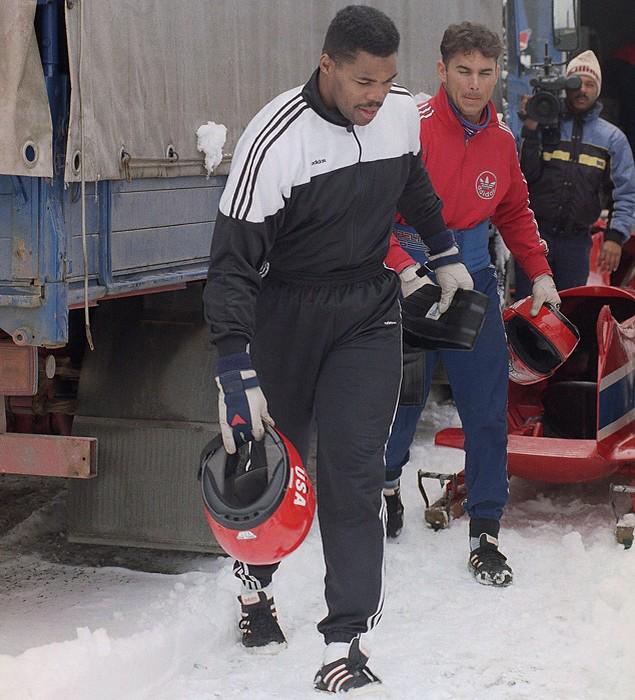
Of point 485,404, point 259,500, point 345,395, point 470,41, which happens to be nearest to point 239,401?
point 259,500

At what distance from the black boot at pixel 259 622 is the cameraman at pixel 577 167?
387 cm

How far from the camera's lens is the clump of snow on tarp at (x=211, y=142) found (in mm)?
4457

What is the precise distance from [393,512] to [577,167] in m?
2.91

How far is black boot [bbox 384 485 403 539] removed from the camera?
203 inches

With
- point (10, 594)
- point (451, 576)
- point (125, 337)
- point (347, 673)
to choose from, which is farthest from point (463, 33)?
point (10, 594)

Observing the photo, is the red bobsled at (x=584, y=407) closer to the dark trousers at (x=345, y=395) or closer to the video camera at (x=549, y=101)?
the video camera at (x=549, y=101)

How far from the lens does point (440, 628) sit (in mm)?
4207

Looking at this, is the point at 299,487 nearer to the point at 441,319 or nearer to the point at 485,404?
the point at 441,319

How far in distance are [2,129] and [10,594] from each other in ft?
6.24

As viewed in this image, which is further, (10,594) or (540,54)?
(540,54)

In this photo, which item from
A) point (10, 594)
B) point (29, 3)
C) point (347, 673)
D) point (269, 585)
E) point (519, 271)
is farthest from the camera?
point (519, 271)

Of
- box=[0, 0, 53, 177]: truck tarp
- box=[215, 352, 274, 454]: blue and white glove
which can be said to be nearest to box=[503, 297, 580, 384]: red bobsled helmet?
box=[215, 352, 274, 454]: blue and white glove

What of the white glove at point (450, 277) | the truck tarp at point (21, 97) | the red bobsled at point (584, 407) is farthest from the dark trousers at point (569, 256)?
the truck tarp at point (21, 97)

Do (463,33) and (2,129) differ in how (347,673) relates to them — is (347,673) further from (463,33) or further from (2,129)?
(463,33)
